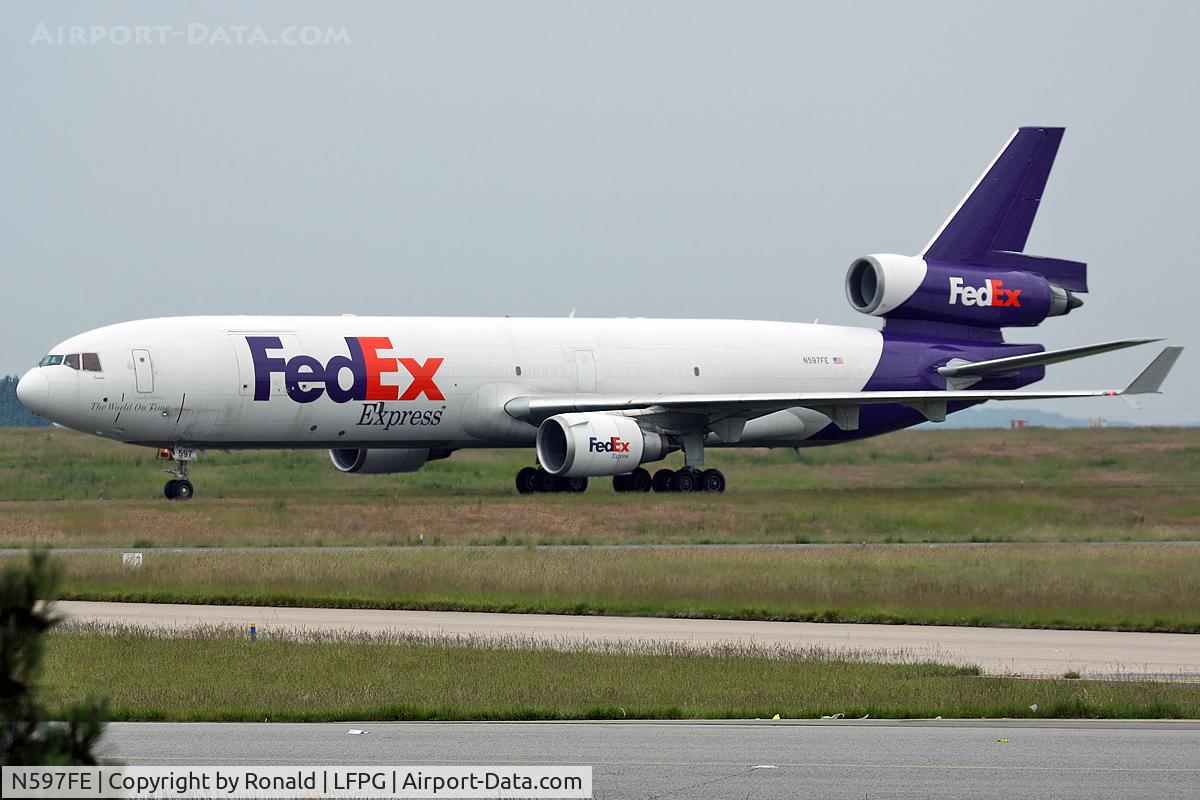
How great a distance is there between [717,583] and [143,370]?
16279 millimetres

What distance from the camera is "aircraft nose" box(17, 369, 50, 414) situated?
36.0 meters

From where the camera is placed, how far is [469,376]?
133 feet

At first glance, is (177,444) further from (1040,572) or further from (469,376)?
(1040,572)

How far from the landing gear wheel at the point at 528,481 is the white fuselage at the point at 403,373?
2.49 feet

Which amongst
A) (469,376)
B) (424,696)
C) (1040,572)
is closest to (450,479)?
(469,376)

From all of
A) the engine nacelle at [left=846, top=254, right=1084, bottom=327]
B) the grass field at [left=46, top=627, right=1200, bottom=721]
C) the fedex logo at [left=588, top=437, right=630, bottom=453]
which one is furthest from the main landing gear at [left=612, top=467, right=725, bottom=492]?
the grass field at [left=46, top=627, right=1200, bottom=721]

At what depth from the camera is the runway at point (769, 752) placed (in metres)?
10.5

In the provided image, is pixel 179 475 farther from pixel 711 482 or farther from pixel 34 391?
pixel 711 482

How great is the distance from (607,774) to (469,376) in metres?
29.8

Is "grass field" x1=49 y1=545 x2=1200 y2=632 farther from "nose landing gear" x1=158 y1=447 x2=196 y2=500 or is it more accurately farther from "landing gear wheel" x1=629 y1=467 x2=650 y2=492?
"landing gear wheel" x1=629 y1=467 x2=650 y2=492

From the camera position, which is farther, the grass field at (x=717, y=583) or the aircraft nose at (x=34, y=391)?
the aircraft nose at (x=34, y=391)

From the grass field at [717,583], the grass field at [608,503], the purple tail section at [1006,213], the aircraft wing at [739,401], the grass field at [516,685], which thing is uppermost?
the purple tail section at [1006,213]

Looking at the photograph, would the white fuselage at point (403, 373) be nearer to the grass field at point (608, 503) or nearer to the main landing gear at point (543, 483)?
the main landing gear at point (543, 483)

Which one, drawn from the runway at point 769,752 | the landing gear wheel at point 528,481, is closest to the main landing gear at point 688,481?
the landing gear wheel at point 528,481
